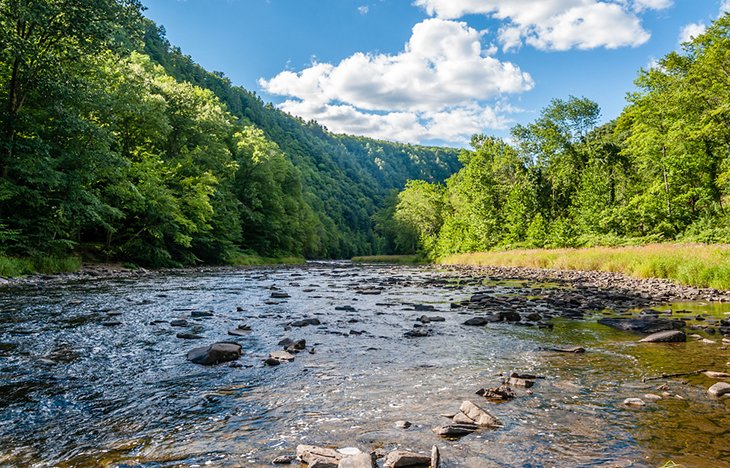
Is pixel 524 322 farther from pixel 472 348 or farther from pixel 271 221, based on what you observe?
pixel 271 221

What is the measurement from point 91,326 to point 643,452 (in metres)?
10.8

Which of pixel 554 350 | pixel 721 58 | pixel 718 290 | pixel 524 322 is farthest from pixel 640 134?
pixel 554 350

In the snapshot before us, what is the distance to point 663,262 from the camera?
2138cm

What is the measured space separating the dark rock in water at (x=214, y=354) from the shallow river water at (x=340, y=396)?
211mm

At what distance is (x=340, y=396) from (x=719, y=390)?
4.83 meters

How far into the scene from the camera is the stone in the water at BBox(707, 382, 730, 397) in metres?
5.22

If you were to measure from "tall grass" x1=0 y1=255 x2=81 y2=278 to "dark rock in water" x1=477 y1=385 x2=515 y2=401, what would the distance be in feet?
A: 69.8

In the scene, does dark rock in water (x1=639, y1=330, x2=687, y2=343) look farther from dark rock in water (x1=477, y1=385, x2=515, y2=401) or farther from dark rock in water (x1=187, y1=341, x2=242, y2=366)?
dark rock in water (x1=187, y1=341, x2=242, y2=366)

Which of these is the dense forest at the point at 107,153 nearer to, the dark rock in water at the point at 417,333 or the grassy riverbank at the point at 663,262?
the dark rock in water at the point at 417,333

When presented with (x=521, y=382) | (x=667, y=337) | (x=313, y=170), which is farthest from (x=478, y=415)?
(x=313, y=170)

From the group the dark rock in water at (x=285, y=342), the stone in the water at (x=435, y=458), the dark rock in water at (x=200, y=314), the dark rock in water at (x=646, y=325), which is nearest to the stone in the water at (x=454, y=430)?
the stone in the water at (x=435, y=458)

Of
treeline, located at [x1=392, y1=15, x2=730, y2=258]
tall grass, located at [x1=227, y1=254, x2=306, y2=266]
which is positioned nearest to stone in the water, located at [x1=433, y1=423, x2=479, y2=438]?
treeline, located at [x1=392, y1=15, x2=730, y2=258]

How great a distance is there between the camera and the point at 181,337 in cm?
906

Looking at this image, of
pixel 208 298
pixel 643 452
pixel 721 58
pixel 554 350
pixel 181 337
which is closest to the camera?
pixel 643 452
